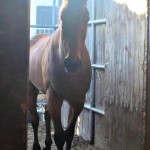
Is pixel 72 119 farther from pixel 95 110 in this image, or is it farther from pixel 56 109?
pixel 95 110

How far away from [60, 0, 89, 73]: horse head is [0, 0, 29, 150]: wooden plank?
1.66 meters

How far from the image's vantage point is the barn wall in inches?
108

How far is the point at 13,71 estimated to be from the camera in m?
1.03

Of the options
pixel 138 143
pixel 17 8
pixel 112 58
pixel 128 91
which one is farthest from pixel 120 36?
pixel 17 8

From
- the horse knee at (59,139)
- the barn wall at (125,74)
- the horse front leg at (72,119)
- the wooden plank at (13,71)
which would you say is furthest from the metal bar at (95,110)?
the wooden plank at (13,71)

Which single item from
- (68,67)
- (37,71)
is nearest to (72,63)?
(68,67)

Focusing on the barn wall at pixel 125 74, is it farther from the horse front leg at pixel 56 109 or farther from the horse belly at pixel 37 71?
the horse belly at pixel 37 71

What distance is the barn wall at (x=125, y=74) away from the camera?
2750 mm

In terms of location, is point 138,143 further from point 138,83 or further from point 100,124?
point 100,124

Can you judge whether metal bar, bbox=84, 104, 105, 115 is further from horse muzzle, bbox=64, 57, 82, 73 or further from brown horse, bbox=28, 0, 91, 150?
horse muzzle, bbox=64, 57, 82, 73

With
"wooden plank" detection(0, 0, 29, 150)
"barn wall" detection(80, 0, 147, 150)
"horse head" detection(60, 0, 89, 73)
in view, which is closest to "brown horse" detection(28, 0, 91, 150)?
"horse head" detection(60, 0, 89, 73)

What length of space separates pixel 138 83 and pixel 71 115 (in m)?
1.03

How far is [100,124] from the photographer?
432cm

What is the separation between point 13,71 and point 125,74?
7.11 ft
